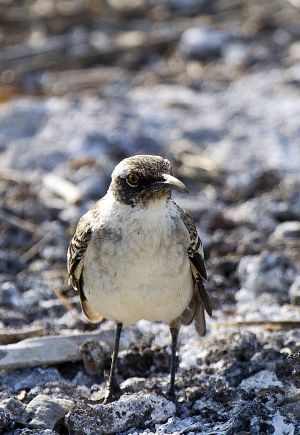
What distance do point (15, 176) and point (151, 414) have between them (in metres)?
5.07

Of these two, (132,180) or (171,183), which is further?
(132,180)

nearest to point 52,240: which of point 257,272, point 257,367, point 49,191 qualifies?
point 49,191

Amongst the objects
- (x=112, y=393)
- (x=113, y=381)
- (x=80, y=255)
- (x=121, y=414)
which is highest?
(x=80, y=255)

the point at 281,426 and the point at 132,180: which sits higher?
the point at 132,180

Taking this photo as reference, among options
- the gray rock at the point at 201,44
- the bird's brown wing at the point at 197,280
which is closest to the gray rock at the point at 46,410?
the bird's brown wing at the point at 197,280

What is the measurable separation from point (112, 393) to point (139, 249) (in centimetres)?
131

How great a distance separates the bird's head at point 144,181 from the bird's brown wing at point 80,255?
42 centimetres

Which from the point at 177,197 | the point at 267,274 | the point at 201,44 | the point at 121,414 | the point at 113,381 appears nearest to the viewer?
the point at 121,414

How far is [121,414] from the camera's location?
6777 mm

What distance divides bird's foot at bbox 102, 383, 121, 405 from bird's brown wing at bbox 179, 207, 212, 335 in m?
0.85

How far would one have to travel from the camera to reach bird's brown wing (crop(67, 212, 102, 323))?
7207 mm

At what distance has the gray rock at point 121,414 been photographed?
660 centimetres

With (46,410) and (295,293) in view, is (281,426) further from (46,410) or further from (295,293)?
(295,293)

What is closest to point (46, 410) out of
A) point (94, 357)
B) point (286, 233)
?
point (94, 357)
